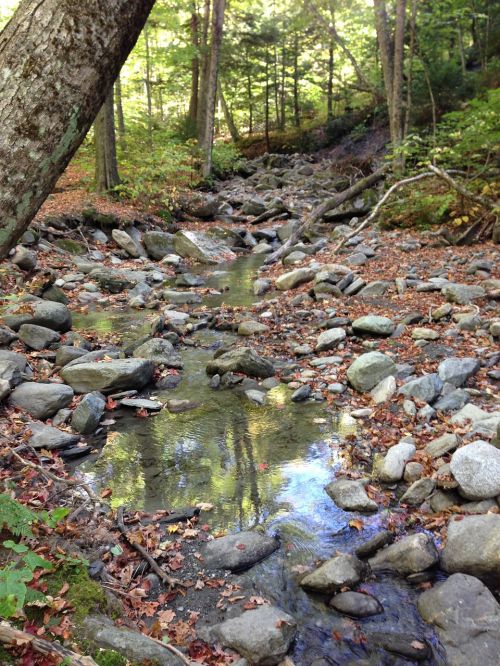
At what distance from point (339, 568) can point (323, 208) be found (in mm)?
13074

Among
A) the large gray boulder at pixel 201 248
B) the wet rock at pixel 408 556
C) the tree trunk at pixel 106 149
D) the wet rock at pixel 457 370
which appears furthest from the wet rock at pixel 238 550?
the tree trunk at pixel 106 149

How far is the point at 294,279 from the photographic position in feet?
32.8

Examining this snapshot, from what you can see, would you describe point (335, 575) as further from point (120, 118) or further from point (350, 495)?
point (120, 118)

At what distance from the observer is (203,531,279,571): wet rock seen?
11.4 ft

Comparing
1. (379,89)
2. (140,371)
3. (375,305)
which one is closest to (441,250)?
(375,305)

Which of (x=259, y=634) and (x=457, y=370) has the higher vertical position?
(x=457, y=370)

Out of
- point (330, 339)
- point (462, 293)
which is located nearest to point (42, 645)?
point (330, 339)

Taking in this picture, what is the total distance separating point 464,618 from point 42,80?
3.28 metres

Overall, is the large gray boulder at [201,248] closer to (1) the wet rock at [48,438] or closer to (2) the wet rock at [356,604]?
(1) the wet rock at [48,438]

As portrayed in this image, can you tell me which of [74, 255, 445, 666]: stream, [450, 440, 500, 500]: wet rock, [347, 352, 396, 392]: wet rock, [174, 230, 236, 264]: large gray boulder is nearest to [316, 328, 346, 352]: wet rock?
[347, 352, 396, 392]: wet rock

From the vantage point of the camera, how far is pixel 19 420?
497cm

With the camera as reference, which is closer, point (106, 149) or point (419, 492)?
point (419, 492)

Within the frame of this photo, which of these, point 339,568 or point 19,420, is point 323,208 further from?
point 339,568

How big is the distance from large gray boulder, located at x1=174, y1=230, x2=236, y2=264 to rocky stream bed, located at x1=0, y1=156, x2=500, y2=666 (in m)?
2.76
